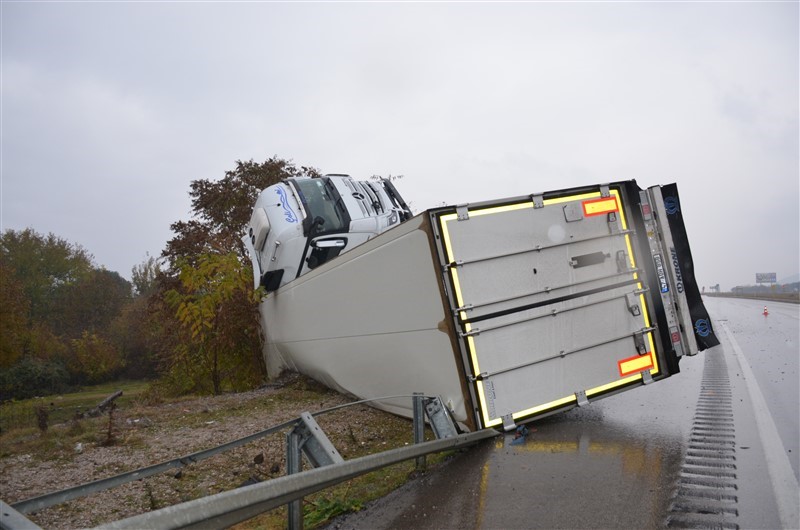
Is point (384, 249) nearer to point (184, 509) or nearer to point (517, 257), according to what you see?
point (517, 257)

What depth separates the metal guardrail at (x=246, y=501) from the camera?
7.09ft

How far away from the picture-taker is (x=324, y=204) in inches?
424

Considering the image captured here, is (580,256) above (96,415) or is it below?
above

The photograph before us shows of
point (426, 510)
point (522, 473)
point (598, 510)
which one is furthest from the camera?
point (522, 473)

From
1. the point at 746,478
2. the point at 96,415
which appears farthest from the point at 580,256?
the point at 96,415

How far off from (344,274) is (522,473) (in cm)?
345

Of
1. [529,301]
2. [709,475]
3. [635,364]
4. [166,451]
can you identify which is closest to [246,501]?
[709,475]

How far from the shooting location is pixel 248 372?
1408 centimetres

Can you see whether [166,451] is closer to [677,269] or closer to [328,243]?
[328,243]

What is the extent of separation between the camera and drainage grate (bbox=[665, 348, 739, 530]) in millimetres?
3450

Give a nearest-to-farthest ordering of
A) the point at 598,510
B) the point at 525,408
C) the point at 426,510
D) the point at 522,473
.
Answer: the point at 598,510, the point at 426,510, the point at 522,473, the point at 525,408

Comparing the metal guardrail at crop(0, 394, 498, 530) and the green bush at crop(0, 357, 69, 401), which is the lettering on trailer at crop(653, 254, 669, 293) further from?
the green bush at crop(0, 357, 69, 401)

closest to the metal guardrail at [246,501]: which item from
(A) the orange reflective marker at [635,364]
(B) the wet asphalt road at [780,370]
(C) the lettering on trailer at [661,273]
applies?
(A) the orange reflective marker at [635,364]

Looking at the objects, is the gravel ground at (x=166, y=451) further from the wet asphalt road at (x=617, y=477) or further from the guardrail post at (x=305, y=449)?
the wet asphalt road at (x=617, y=477)
